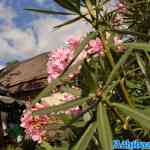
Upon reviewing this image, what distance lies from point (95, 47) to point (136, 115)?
0.55 metres

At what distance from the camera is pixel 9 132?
23562mm

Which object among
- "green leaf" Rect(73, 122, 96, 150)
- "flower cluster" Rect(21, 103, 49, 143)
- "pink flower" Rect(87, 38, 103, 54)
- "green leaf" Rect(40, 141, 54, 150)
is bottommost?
"green leaf" Rect(40, 141, 54, 150)

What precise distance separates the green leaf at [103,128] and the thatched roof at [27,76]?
980 inches

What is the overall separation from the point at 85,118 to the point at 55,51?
2.19ft

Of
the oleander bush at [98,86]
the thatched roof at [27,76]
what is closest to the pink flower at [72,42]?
the oleander bush at [98,86]

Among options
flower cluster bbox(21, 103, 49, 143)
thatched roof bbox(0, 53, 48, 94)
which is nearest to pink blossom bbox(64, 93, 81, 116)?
flower cluster bbox(21, 103, 49, 143)

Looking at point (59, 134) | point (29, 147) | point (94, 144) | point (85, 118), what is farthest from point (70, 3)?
point (29, 147)

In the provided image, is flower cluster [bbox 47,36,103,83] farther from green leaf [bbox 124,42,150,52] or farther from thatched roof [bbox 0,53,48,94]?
thatched roof [bbox 0,53,48,94]

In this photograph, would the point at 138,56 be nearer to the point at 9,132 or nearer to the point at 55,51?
the point at 55,51

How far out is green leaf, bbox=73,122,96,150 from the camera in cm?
187

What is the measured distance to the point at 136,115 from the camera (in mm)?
1902

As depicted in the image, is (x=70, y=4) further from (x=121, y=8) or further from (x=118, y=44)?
(x=121, y=8)

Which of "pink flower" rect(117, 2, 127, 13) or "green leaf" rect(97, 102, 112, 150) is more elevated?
"pink flower" rect(117, 2, 127, 13)

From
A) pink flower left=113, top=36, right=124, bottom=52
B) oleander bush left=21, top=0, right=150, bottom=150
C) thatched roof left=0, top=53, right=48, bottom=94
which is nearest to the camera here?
oleander bush left=21, top=0, right=150, bottom=150
